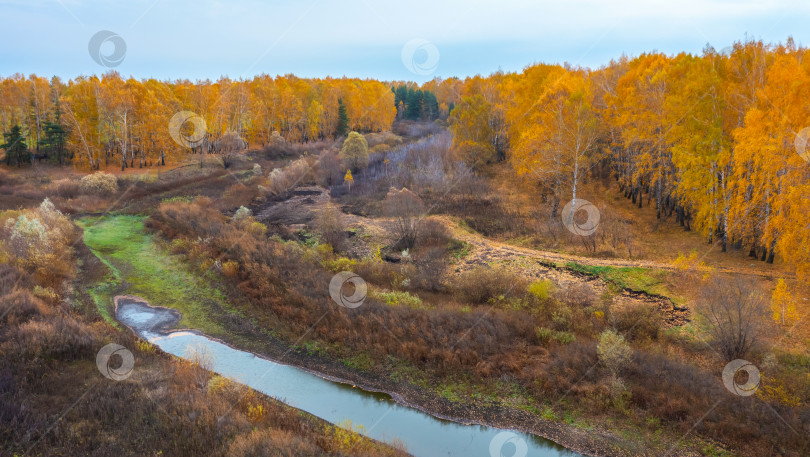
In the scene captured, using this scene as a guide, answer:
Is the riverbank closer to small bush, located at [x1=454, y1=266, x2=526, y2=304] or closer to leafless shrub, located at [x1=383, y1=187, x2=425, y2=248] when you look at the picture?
small bush, located at [x1=454, y1=266, x2=526, y2=304]

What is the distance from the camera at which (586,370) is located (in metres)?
12.9

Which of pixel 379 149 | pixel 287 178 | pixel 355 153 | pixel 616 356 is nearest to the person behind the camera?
pixel 616 356

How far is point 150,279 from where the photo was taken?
21.0m

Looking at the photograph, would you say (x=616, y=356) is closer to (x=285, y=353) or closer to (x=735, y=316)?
(x=735, y=316)

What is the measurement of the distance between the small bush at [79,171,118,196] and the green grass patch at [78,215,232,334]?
10.1 m

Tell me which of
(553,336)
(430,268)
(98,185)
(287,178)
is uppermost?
(287,178)

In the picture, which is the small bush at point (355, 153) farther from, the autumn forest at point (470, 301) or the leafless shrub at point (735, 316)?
the leafless shrub at point (735, 316)

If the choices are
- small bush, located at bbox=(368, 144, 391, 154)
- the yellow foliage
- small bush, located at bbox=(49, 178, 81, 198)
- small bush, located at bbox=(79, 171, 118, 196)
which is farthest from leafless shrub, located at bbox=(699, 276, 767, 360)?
small bush, located at bbox=(49, 178, 81, 198)

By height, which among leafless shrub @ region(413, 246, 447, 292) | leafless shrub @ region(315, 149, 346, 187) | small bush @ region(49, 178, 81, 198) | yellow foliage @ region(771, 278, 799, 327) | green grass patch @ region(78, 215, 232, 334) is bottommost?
green grass patch @ region(78, 215, 232, 334)

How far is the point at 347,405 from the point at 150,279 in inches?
535

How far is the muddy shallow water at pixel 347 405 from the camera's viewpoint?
1116cm

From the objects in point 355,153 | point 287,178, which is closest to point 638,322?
point 287,178

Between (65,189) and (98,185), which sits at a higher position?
(98,185)

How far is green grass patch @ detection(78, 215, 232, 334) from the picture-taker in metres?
18.2
